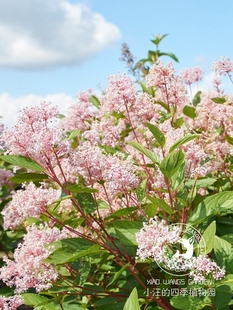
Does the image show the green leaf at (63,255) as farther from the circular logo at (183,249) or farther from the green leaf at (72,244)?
the circular logo at (183,249)

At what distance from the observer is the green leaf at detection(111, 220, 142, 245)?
2430 mm

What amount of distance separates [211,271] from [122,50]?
8456mm

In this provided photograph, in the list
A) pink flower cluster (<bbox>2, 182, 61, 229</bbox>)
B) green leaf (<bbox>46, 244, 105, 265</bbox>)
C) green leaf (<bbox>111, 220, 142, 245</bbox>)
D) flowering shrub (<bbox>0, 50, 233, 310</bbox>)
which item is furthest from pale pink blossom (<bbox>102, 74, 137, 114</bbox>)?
green leaf (<bbox>46, 244, 105, 265</bbox>)

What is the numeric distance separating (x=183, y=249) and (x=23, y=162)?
959 millimetres

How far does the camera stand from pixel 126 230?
2465mm

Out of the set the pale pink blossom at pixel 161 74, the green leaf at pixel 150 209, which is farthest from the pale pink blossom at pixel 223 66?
the green leaf at pixel 150 209

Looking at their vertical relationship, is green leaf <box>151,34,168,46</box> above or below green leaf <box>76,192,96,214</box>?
above

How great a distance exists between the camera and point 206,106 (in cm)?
384

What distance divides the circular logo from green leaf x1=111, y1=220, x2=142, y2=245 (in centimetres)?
18

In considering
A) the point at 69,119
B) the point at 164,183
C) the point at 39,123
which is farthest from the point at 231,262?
the point at 69,119

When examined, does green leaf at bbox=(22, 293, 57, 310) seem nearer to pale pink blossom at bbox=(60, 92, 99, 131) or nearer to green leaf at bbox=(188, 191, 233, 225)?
green leaf at bbox=(188, 191, 233, 225)

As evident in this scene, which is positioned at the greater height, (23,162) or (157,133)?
(157,133)

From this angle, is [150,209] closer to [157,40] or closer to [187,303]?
[187,303]

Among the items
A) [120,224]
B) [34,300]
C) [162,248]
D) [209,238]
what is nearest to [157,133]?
[120,224]
